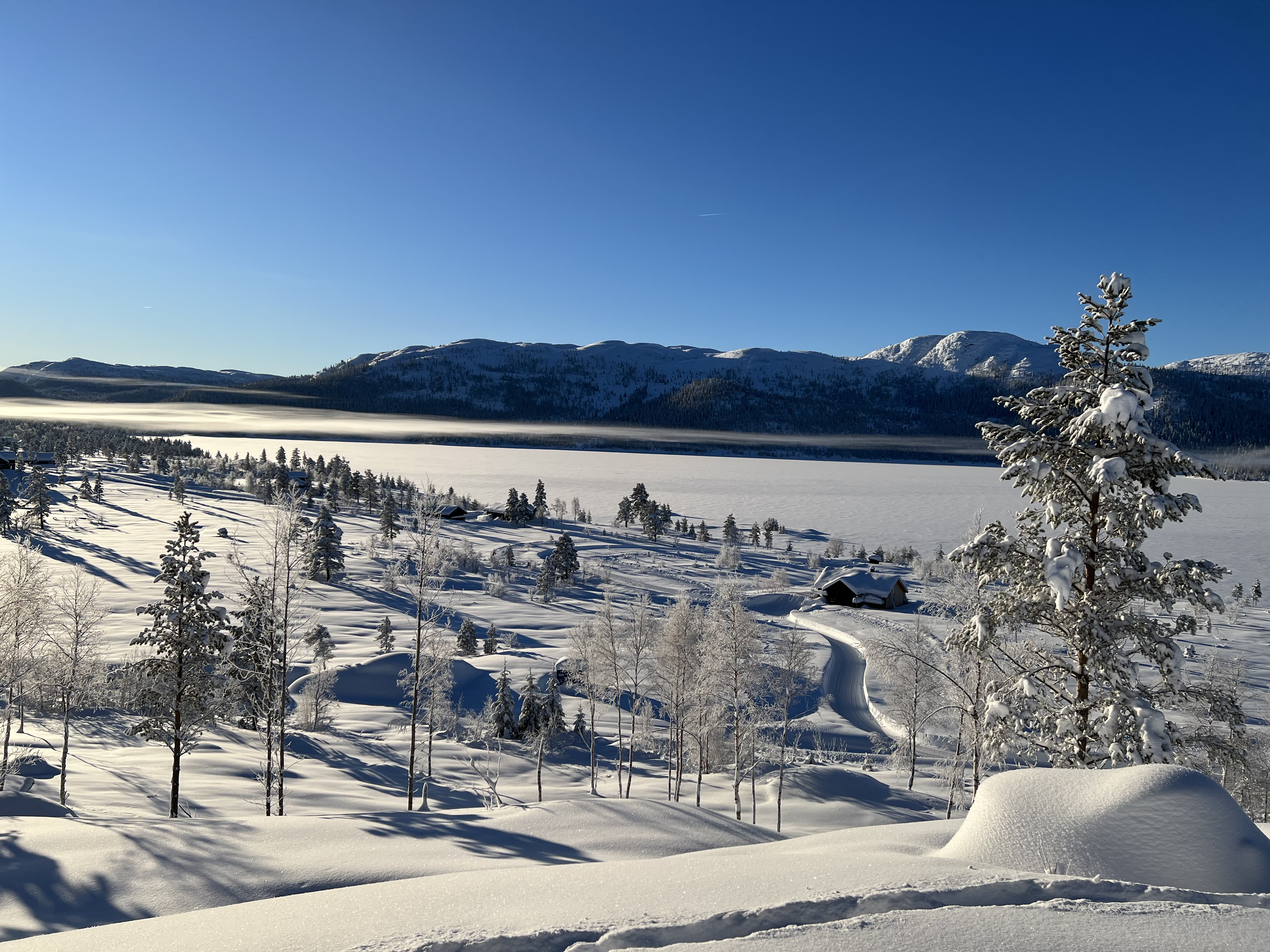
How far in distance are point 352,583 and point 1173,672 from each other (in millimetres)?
77923

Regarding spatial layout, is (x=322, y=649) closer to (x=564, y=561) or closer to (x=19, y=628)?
(x=19, y=628)

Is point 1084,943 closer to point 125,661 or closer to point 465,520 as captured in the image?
point 125,661

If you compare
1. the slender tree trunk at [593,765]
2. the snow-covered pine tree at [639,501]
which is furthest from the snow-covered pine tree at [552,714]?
the snow-covered pine tree at [639,501]

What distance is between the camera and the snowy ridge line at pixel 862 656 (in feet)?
135

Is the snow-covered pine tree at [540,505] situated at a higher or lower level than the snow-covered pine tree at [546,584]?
higher

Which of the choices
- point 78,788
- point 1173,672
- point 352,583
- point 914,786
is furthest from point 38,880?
point 352,583

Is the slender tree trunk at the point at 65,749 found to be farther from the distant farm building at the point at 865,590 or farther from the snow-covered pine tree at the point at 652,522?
the snow-covered pine tree at the point at 652,522

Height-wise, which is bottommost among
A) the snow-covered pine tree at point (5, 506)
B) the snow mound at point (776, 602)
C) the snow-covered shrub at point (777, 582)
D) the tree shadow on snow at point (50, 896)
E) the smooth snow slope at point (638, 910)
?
the snow mound at point (776, 602)

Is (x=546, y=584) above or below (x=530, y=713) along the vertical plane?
below

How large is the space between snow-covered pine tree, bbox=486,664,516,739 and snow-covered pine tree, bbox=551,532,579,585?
146 feet

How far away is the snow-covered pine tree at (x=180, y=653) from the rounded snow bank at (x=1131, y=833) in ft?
67.1

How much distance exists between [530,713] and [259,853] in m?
30.8

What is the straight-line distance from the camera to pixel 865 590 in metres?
76.0

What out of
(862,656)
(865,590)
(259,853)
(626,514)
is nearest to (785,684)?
(259,853)
